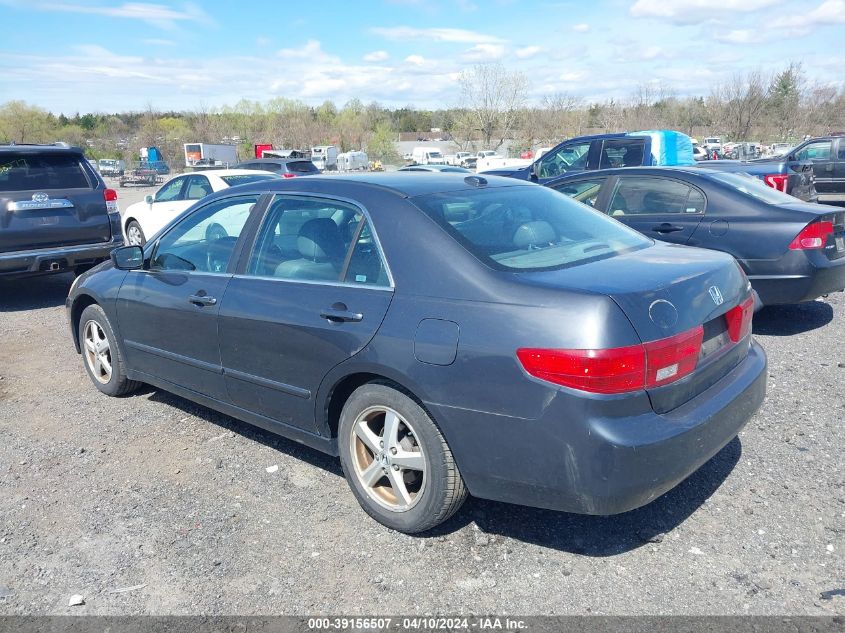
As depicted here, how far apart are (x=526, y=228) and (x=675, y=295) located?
0.88 metres

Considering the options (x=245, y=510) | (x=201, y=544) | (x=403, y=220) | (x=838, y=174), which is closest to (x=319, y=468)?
(x=245, y=510)

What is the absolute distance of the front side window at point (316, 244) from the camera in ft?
11.4

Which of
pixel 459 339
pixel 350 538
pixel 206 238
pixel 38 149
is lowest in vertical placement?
pixel 350 538

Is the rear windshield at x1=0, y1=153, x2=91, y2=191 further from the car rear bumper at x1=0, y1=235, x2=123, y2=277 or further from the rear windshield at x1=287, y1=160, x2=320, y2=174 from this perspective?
the rear windshield at x1=287, y1=160, x2=320, y2=174

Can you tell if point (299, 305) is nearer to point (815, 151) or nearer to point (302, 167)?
point (302, 167)

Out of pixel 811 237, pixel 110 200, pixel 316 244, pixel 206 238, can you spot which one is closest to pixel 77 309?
pixel 206 238

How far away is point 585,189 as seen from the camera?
7.48m

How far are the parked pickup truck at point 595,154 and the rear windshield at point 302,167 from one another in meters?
7.48

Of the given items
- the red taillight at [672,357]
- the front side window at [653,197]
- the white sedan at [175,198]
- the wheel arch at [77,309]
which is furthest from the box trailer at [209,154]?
the red taillight at [672,357]

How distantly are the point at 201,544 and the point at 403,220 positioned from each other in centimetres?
181

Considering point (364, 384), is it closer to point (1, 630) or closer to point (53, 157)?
point (1, 630)

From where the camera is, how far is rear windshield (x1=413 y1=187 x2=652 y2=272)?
325 centimetres

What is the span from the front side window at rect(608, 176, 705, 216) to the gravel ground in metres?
2.49

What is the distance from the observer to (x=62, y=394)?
5496mm
